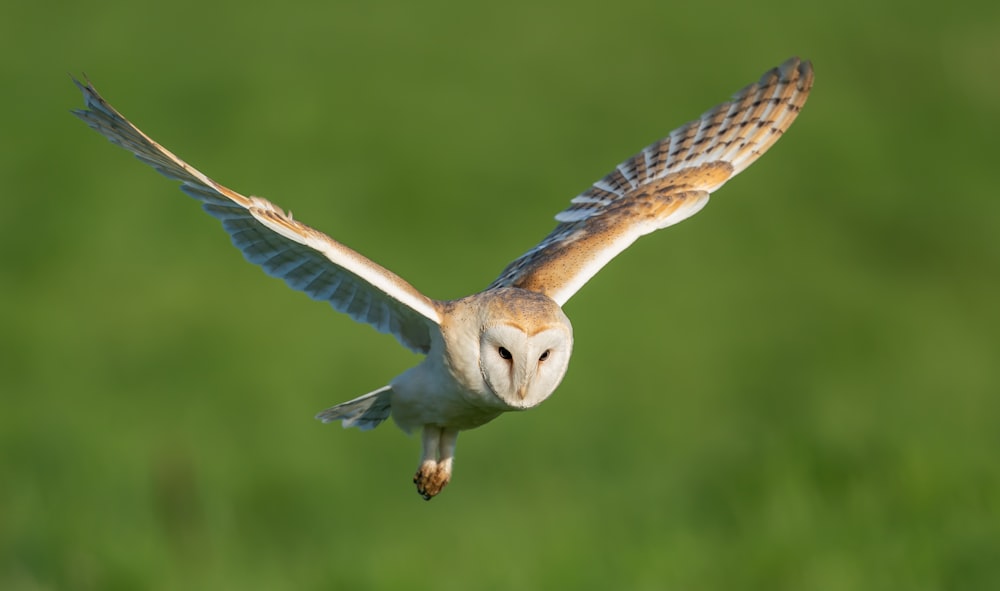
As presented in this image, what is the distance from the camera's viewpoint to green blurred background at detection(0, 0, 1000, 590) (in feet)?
55.6

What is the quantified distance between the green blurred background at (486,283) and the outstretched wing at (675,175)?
23.3 feet

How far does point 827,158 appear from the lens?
80.6ft

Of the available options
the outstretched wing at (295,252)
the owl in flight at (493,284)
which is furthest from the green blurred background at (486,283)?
the outstretched wing at (295,252)

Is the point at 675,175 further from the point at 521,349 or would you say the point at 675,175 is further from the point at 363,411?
the point at 521,349

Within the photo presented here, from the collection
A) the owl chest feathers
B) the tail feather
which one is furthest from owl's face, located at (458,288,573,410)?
the tail feather

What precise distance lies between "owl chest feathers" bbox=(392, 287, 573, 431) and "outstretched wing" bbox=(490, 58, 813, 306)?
0.74m

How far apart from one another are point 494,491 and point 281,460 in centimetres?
221

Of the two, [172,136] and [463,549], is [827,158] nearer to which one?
[172,136]

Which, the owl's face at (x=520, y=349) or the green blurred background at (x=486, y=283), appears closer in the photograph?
the owl's face at (x=520, y=349)

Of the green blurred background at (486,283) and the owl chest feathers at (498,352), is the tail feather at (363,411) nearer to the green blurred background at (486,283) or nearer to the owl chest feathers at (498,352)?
the owl chest feathers at (498,352)

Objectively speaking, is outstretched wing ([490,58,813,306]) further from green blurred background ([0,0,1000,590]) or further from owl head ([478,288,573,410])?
green blurred background ([0,0,1000,590])

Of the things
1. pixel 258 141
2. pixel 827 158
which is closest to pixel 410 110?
pixel 258 141

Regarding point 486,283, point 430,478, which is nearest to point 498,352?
point 430,478

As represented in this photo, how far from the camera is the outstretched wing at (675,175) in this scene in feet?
24.6
